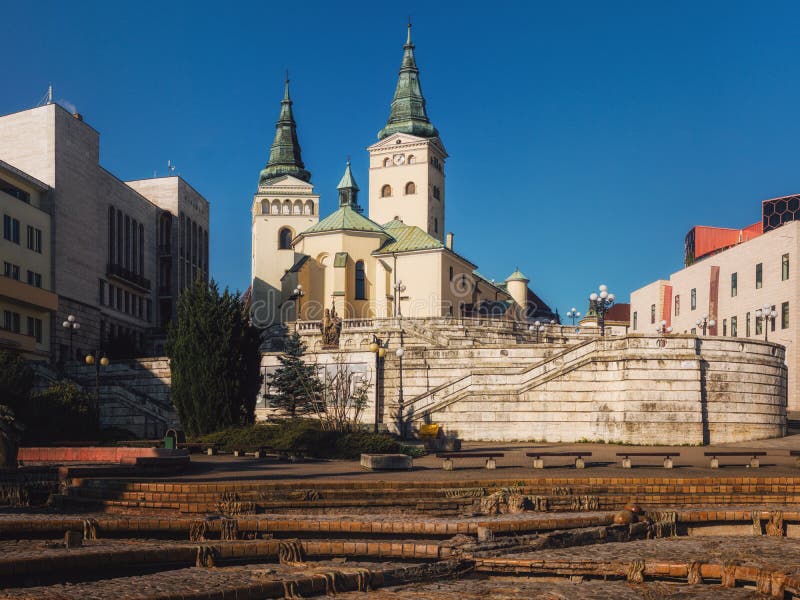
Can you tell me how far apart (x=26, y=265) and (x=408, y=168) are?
145ft

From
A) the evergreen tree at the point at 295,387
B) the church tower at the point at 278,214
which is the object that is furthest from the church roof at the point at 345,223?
the evergreen tree at the point at 295,387

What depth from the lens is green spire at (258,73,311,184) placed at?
10238 cm

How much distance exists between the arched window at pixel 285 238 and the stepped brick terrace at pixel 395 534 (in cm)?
6804

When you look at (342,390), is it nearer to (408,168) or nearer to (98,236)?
(98,236)


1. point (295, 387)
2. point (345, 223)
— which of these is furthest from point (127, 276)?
point (295, 387)

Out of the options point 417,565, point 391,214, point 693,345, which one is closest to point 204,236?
point 391,214

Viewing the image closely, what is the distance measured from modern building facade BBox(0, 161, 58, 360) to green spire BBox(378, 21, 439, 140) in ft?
139

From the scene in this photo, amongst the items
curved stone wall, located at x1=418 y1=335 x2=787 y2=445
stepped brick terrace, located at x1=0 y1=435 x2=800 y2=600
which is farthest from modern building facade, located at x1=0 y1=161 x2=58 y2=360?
stepped brick terrace, located at x1=0 y1=435 x2=800 y2=600

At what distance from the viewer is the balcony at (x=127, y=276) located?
217 ft

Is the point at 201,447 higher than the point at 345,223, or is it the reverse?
the point at 345,223

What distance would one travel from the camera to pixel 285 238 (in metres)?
94.3

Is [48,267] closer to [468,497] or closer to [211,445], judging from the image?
[211,445]

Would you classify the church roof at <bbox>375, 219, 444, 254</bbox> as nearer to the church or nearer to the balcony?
the church

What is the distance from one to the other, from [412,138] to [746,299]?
3552cm
